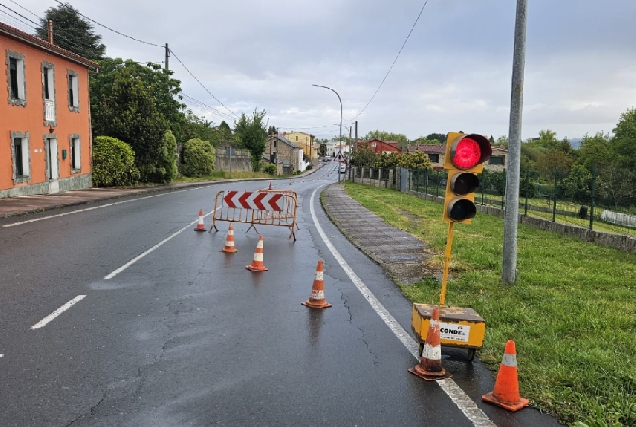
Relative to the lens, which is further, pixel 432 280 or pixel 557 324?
pixel 432 280

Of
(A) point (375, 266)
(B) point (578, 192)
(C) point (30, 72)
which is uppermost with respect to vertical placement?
(C) point (30, 72)

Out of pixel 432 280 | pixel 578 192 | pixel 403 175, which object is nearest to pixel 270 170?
pixel 403 175

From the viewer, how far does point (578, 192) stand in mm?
14938

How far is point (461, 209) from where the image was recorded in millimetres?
5668

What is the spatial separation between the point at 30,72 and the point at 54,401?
→ 22729 mm

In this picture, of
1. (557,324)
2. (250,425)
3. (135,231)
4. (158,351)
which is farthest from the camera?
(135,231)

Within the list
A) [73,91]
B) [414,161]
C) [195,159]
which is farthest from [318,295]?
[414,161]

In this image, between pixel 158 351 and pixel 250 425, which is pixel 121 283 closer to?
pixel 158 351

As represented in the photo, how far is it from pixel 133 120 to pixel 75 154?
18.5 feet

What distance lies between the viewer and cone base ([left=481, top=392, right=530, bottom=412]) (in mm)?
4080

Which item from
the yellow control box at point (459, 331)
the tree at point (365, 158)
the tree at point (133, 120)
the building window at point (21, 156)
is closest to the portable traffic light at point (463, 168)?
the yellow control box at point (459, 331)

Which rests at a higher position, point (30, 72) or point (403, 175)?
point (30, 72)

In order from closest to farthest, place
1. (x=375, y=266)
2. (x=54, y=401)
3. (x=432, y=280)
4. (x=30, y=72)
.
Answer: (x=54, y=401)
(x=432, y=280)
(x=375, y=266)
(x=30, y=72)

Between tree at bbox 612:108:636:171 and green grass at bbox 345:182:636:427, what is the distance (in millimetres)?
55331
